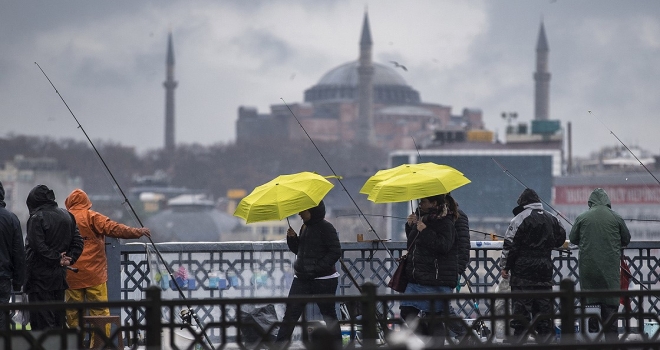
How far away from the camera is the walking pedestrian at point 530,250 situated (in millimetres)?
7785

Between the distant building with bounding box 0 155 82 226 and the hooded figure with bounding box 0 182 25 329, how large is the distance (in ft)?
314

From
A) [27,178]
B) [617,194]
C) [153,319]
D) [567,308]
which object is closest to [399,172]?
[567,308]

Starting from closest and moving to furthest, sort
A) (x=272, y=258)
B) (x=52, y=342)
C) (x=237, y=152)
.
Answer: (x=52, y=342), (x=272, y=258), (x=237, y=152)

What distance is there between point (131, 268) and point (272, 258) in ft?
3.22

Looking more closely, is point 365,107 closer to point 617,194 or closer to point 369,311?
point 617,194

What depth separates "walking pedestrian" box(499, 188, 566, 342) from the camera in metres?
7.79

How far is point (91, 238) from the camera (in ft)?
26.6

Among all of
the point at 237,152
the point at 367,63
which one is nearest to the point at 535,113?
the point at 367,63

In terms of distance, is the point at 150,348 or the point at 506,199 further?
the point at 506,199

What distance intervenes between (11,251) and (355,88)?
445 feet

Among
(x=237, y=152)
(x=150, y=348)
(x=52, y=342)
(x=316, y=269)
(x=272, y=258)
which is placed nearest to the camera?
(x=150, y=348)

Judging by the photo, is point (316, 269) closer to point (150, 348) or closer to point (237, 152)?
point (150, 348)

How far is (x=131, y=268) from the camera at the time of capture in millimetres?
9125

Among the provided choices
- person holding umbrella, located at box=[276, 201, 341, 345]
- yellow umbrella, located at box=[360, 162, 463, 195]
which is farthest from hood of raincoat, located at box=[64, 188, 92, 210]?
yellow umbrella, located at box=[360, 162, 463, 195]
